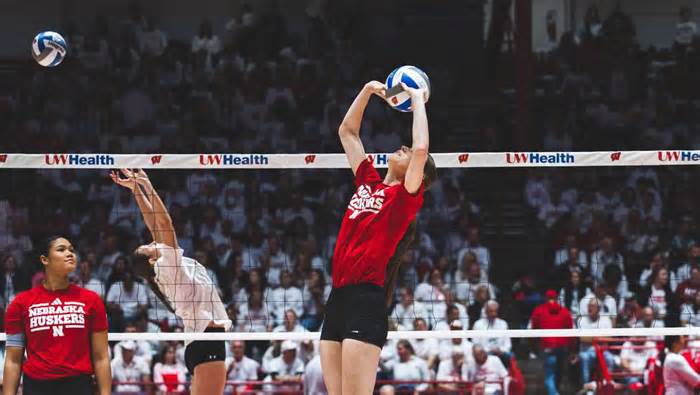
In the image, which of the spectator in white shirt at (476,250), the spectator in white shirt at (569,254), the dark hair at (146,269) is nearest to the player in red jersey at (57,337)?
the dark hair at (146,269)

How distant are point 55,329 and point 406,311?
6.99m

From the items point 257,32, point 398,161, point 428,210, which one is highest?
point 257,32

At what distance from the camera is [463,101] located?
1814 centimetres

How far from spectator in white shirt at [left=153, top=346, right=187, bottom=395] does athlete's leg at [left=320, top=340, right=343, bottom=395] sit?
262 inches

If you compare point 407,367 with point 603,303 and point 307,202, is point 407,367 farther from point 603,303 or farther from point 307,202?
point 307,202

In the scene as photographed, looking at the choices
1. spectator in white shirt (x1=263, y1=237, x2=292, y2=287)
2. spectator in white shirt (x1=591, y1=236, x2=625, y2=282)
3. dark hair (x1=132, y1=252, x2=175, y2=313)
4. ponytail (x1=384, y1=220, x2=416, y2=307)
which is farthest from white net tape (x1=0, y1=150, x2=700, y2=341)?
spectator in white shirt (x1=591, y1=236, x2=625, y2=282)

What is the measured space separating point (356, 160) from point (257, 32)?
1161 cm

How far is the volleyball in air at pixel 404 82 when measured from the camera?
21.8 feet

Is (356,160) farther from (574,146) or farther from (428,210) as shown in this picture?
(574,146)

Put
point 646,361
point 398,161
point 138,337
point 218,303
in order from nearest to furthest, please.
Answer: point 398,161, point 218,303, point 138,337, point 646,361

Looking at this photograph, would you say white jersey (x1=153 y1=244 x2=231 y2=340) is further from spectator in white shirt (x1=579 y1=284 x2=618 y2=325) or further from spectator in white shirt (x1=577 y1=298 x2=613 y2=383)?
spectator in white shirt (x1=579 y1=284 x2=618 y2=325)

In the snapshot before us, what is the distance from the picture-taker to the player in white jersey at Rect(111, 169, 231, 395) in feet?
25.6

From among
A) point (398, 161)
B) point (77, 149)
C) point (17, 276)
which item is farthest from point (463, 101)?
point (398, 161)

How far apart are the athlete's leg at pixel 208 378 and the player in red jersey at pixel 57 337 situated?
1.06 meters
